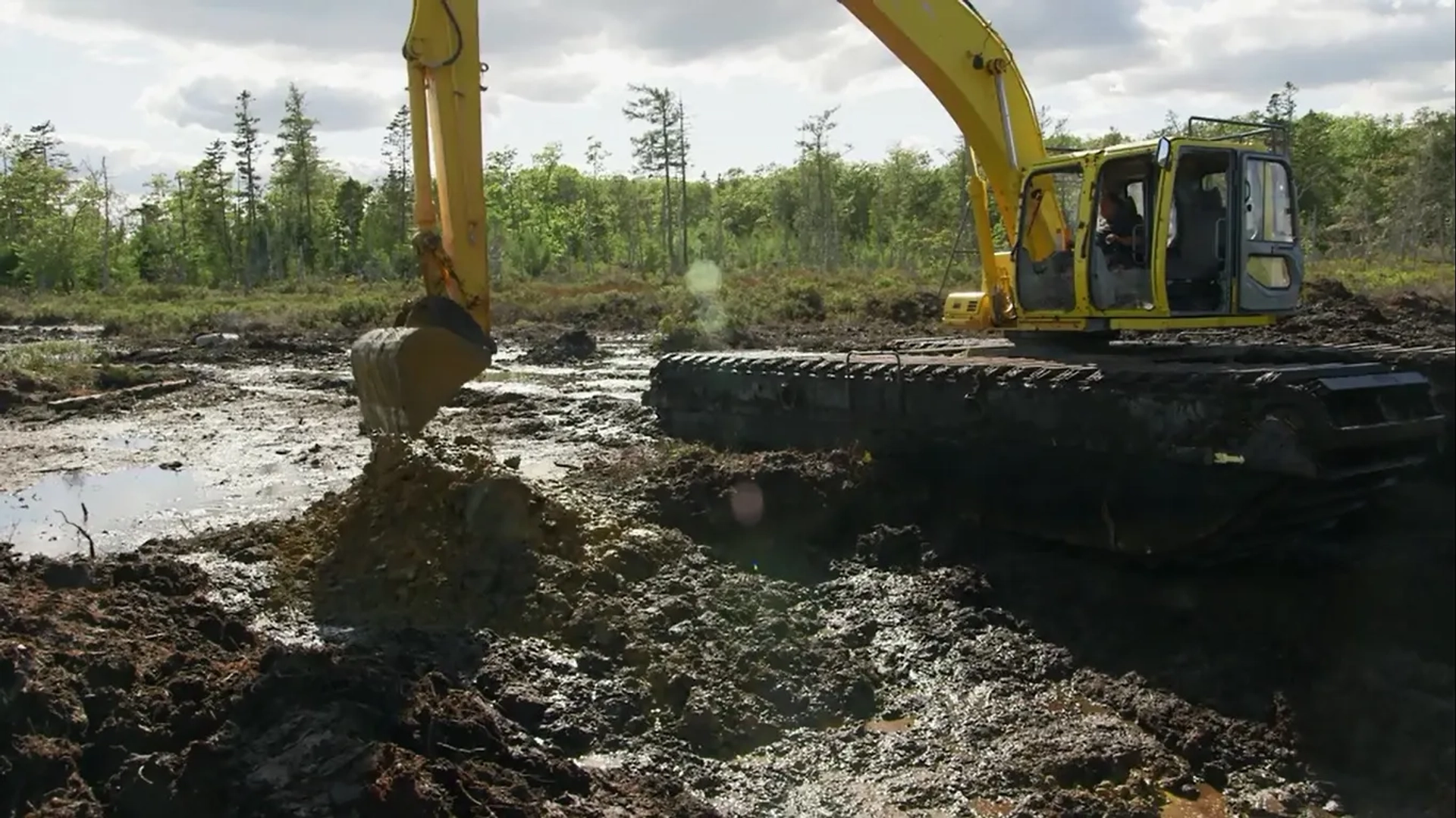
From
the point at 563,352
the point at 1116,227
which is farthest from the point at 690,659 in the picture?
the point at 563,352

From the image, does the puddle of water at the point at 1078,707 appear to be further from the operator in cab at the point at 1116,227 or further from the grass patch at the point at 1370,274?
the grass patch at the point at 1370,274

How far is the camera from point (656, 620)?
20.8 ft

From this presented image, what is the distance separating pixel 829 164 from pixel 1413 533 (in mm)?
51665

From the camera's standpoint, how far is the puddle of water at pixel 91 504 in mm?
8781

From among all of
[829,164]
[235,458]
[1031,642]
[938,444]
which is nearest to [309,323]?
[235,458]

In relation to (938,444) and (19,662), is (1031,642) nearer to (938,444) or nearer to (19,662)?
(938,444)

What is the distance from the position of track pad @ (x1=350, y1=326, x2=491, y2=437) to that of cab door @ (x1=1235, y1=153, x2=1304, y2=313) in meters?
→ 4.91

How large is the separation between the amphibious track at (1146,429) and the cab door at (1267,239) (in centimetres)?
37

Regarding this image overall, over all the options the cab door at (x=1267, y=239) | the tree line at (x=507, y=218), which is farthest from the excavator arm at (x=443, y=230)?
the tree line at (x=507, y=218)

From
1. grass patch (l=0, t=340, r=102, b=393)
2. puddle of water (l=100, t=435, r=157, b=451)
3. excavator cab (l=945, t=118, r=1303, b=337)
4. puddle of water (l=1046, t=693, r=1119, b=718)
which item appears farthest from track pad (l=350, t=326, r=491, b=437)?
grass patch (l=0, t=340, r=102, b=393)

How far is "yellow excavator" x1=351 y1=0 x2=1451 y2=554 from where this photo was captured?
629 cm

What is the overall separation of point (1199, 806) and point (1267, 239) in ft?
14.6

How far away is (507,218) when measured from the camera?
6856 centimetres

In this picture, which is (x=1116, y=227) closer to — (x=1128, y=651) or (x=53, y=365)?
(x=1128, y=651)
